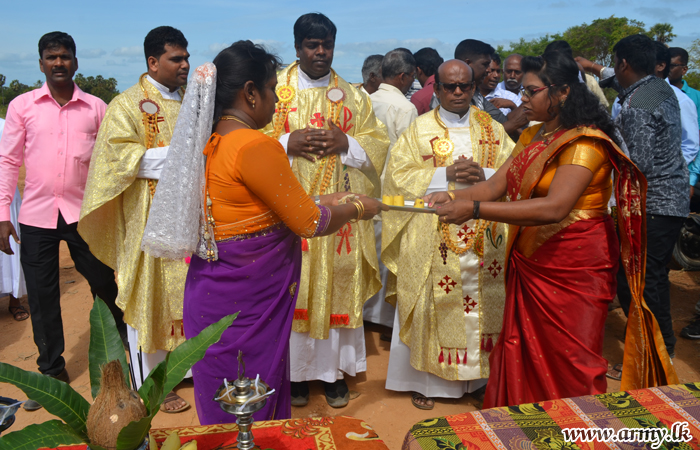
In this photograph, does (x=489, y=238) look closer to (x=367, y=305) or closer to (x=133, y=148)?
(x=367, y=305)

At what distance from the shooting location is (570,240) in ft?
9.31

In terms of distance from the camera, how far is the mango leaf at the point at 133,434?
118 centimetres

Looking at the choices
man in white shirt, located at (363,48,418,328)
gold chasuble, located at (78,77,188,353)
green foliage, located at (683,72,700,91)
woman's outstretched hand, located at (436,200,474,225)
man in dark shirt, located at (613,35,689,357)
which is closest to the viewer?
woman's outstretched hand, located at (436,200,474,225)

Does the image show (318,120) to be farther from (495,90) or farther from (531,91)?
(495,90)

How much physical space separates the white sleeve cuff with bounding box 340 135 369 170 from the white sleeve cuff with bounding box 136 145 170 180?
1256 mm

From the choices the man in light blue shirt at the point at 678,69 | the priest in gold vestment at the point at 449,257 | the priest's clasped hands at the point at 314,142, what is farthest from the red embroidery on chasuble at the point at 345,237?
the man in light blue shirt at the point at 678,69

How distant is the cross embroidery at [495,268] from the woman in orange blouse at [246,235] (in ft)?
5.77

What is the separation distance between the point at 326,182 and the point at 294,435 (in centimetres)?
249

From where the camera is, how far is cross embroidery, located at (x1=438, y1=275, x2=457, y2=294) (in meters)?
3.85

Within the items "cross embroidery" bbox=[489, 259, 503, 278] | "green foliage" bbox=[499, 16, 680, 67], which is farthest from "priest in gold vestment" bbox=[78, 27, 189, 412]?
"green foliage" bbox=[499, 16, 680, 67]

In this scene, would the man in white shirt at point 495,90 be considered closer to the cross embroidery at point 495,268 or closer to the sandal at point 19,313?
the cross embroidery at point 495,268

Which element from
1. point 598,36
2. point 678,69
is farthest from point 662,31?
point 678,69

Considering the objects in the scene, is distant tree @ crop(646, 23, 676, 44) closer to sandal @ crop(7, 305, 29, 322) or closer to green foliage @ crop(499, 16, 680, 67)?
green foliage @ crop(499, 16, 680, 67)

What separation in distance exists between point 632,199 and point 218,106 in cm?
220
